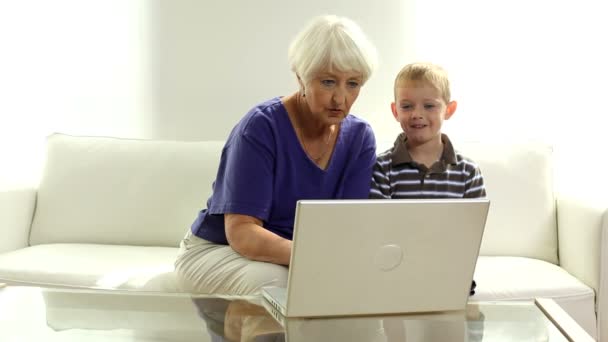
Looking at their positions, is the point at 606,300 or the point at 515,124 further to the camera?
the point at 515,124

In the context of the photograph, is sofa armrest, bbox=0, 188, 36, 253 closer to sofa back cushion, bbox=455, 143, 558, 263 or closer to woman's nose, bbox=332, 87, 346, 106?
woman's nose, bbox=332, 87, 346, 106

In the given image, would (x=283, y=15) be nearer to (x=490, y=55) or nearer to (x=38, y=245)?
(x=490, y=55)

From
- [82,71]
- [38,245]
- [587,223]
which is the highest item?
[82,71]

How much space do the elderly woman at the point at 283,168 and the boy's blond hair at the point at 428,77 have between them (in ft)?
0.51

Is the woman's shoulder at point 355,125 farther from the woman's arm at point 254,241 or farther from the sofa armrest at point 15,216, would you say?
the sofa armrest at point 15,216

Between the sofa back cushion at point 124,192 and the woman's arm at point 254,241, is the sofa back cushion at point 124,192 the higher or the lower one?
the lower one

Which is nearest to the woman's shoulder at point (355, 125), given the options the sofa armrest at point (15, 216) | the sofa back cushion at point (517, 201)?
the sofa back cushion at point (517, 201)

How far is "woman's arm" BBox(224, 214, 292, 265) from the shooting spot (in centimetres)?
187

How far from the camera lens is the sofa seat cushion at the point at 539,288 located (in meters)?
2.30

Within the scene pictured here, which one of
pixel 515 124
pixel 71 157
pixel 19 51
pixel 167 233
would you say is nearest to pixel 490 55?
pixel 515 124

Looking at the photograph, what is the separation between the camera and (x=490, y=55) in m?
3.21

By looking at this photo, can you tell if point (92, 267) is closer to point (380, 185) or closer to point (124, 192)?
point (124, 192)

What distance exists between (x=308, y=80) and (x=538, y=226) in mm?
1147

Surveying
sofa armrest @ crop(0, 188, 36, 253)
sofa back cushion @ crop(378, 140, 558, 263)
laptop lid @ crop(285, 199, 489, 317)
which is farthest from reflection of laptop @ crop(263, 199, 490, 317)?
sofa armrest @ crop(0, 188, 36, 253)
